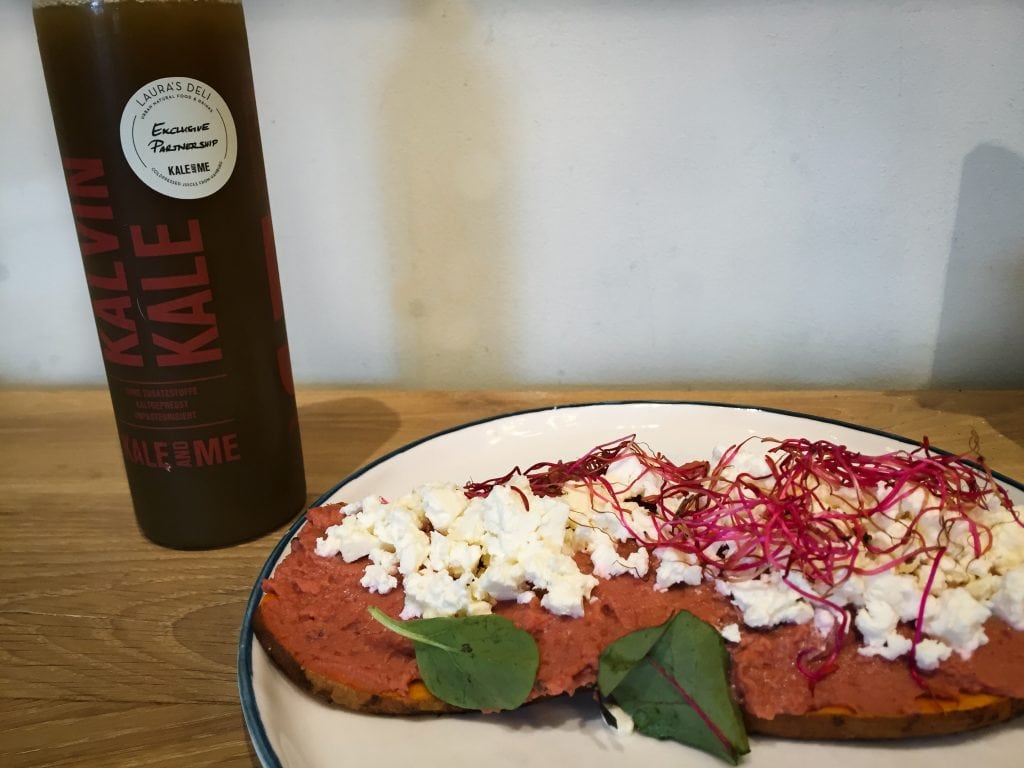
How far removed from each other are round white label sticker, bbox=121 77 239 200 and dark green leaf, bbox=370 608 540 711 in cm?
42

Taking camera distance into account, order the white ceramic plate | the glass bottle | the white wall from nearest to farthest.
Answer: the white ceramic plate
the glass bottle
the white wall

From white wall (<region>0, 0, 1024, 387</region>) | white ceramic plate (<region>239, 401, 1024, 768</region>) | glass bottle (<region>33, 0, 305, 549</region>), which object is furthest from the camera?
white wall (<region>0, 0, 1024, 387</region>)

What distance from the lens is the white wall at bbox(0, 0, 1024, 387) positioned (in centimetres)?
104

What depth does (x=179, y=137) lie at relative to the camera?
660 mm

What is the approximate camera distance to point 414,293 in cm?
121

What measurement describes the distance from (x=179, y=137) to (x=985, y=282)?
1.13m

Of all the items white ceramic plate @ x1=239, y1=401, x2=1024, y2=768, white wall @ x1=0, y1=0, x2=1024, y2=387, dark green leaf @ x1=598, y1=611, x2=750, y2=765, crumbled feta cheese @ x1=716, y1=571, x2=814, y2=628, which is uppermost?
white wall @ x1=0, y1=0, x2=1024, y2=387

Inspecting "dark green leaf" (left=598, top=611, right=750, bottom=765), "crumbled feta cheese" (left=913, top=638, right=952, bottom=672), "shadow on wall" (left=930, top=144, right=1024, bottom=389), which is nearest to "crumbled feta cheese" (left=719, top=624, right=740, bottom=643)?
"dark green leaf" (left=598, top=611, right=750, bottom=765)

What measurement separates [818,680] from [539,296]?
76 cm

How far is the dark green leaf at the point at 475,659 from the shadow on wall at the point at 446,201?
0.70 metres

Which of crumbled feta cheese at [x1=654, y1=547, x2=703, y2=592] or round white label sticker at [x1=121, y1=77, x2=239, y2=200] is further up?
round white label sticker at [x1=121, y1=77, x2=239, y2=200]

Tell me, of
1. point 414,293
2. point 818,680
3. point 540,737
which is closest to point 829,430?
point 818,680

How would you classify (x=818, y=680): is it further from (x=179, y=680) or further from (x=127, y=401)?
(x=127, y=401)

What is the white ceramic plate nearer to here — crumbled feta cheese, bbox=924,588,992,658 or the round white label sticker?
crumbled feta cheese, bbox=924,588,992,658
